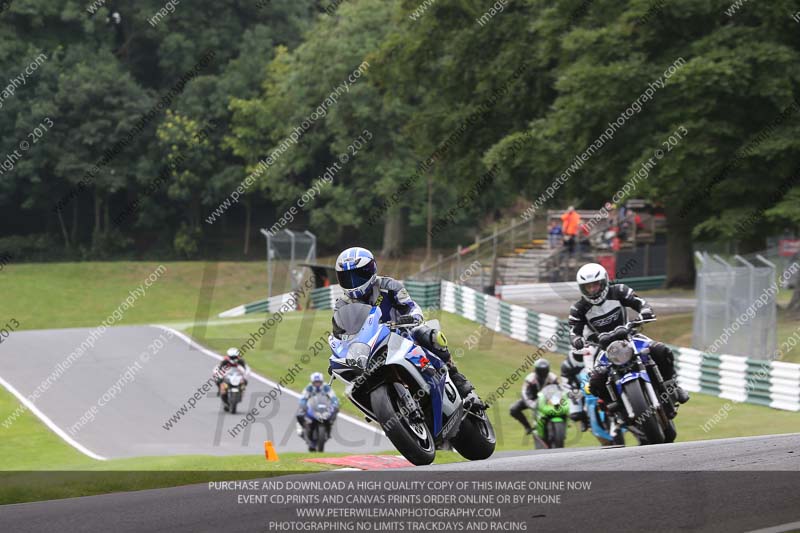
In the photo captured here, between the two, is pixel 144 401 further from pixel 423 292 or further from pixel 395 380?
pixel 395 380

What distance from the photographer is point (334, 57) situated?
5728 cm

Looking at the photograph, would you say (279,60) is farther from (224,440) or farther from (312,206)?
(224,440)

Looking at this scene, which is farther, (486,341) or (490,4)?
(490,4)

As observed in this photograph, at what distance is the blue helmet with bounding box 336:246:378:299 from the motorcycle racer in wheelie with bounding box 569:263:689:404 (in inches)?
128

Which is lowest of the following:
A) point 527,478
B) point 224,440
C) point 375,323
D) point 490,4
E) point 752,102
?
point 224,440

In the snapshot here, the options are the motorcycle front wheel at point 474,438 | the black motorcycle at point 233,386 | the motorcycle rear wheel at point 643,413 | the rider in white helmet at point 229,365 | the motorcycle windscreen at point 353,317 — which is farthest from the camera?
the rider in white helmet at point 229,365

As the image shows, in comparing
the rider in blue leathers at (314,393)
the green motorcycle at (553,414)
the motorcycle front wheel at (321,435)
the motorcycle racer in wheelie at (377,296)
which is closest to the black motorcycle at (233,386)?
the rider in blue leathers at (314,393)

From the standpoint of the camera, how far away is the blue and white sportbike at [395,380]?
30.9 feet

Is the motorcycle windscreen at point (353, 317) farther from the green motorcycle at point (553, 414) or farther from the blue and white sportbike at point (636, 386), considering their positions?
the green motorcycle at point (553, 414)

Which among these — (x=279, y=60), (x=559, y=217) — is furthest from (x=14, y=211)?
(x=559, y=217)

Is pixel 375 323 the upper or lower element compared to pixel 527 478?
upper

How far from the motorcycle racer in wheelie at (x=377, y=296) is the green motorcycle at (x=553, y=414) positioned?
218 inches

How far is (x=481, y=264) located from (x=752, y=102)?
13.0 m

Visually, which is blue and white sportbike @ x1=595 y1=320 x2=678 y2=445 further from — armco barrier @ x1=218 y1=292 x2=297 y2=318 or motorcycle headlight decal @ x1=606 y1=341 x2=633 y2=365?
armco barrier @ x1=218 y1=292 x2=297 y2=318
